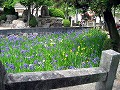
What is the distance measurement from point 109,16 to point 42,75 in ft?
27.7

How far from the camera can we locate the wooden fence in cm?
384

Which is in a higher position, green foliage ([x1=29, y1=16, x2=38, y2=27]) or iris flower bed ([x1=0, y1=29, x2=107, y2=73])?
iris flower bed ([x1=0, y1=29, x2=107, y2=73])

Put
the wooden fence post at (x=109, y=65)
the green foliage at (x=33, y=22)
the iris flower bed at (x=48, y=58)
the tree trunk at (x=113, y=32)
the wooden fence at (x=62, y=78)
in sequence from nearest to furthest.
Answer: the wooden fence at (x=62, y=78)
the wooden fence post at (x=109, y=65)
the iris flower bed at (x=48, y=58)
the tree trunk at (x=113, y=32)
the green foliage at (x=33, y=22)

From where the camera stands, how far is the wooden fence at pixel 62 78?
12.6 ft

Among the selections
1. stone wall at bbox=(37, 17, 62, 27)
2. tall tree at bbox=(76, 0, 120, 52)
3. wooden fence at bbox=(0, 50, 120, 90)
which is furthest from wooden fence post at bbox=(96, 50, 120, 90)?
stone wall at bbox=(37, 17, 62, 27)

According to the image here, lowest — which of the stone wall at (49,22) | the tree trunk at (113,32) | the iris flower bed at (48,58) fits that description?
the stone wall at (49,22)

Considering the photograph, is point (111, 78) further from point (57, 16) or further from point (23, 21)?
point (57, 16)

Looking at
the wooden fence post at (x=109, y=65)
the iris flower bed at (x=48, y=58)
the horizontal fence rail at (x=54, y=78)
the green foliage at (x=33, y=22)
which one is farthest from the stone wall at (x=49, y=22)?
the horizontal fence rail at (x=54, y=78)

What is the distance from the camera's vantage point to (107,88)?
4773mm

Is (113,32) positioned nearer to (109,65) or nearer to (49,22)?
(109,65)

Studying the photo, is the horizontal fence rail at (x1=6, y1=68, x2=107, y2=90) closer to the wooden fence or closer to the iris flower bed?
the wooden fence

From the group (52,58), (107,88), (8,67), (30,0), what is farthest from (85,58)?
(30,0)

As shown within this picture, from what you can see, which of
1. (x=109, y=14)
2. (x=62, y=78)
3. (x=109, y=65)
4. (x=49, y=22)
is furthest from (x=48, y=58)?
(x=49, y=22)

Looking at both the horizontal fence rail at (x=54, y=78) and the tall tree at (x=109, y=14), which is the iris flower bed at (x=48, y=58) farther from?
the horizontal fence rail at (x=54, y=78)
